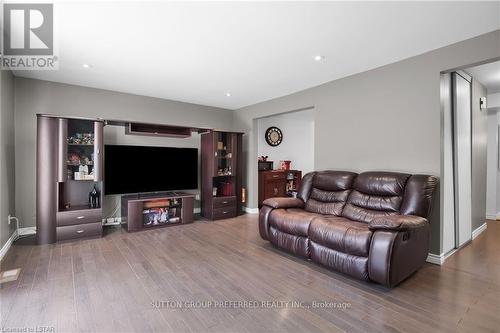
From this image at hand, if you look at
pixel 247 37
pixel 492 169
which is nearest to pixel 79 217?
pixel 247 37

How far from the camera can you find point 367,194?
3.07m

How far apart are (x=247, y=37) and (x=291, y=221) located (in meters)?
2.09

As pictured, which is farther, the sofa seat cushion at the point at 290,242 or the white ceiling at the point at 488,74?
the white ceiling at the point at 488,74

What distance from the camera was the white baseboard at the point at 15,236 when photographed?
9.92ft

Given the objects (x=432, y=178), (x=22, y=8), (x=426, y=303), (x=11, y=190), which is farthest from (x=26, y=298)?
(x=432, y=178)

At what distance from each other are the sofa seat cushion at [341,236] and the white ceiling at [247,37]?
192 cm

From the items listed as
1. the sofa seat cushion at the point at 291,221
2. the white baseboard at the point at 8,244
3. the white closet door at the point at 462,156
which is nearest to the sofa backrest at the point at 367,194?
the sofa seat cushion at the point at 291,221

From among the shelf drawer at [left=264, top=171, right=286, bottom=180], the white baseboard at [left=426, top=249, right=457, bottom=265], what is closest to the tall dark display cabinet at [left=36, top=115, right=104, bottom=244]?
the shelf drawer at [left=264, top=171, right=286, bottom=180]

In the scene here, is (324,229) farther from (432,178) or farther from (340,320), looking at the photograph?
(432,178)

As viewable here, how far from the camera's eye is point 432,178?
2666 millimetres

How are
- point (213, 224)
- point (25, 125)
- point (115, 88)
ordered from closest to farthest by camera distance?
point (25, 125), point (115, 88), point (213, 224)

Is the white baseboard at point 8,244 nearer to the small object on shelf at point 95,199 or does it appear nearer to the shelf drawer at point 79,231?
the shelf drawer at point 79,231

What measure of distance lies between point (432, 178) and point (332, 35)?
1.83 metres

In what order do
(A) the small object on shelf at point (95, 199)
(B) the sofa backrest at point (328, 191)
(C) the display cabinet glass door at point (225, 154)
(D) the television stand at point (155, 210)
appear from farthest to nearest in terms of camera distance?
1. (C) the display cabinet glass door at point (225, 154)
2. (D) the television stand at point (155, 210)
3. (A) the small object on shelf at point (95, 199)
4. (B) the sofa backrest at point (328, 191)
